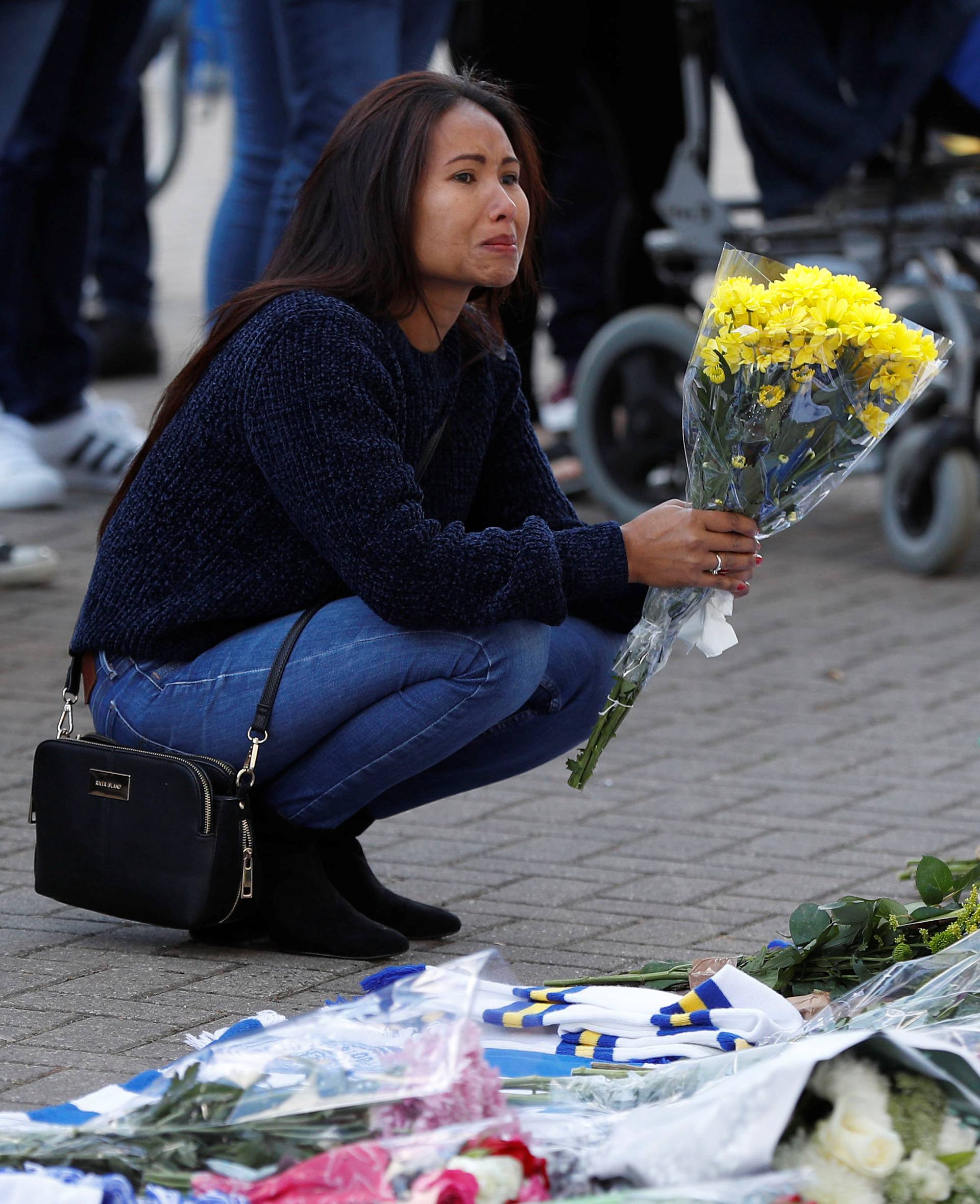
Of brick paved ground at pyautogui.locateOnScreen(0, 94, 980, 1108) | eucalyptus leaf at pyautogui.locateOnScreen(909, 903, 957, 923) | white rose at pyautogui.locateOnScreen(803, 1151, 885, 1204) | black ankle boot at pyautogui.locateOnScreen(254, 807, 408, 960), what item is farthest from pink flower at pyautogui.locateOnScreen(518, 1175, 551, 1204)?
black ankle boot at pyautogui.locateOnScreen(254, 807, 408, 960)

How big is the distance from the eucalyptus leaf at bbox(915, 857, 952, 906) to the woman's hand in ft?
1.51

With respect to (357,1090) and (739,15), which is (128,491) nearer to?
(357,1090)

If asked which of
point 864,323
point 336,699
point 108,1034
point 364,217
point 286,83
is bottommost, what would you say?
point 108,1034

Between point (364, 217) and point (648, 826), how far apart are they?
1.36 m

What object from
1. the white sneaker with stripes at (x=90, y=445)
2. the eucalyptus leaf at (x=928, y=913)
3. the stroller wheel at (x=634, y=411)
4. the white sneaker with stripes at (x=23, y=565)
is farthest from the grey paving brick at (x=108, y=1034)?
the white sneaker with stripes at (x=90, y=445)

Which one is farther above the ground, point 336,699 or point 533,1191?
point 336,699

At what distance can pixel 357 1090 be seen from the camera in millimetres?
1895

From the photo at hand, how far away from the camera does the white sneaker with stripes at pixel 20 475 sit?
5.81 m

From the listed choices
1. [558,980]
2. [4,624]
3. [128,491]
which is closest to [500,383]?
[128,491]

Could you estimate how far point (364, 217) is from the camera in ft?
9.27

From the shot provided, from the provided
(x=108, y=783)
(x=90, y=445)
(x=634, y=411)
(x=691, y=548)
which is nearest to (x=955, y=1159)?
(x=691, y=548)

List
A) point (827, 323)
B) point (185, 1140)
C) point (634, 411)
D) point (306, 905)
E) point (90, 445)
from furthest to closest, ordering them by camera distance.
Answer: point (90, 445), point (634, 411), point (306, 905), point (827, 323), point (185, 1140)

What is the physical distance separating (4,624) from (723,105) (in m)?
15.6

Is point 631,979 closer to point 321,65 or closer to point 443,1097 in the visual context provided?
point 443,1097
